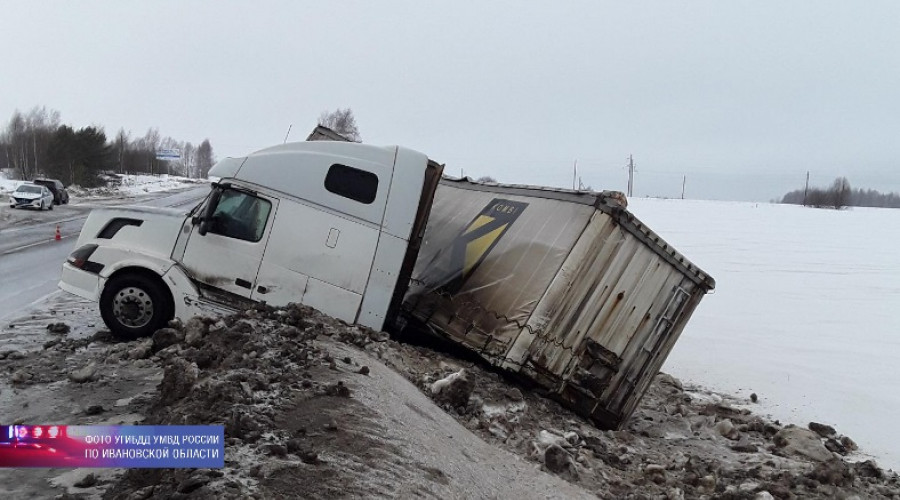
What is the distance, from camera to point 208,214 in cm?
748

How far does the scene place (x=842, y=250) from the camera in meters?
30.6

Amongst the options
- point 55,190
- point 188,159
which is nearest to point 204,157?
point 188,159

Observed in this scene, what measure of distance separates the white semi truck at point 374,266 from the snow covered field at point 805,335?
3176mm

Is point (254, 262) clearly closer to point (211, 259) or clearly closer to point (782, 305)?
point (211, 259)

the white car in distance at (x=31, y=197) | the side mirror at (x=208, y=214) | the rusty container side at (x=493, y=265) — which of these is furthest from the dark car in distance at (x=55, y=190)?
the rusty container side at (x=493, y=265)

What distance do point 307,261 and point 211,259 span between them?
107 centimetres

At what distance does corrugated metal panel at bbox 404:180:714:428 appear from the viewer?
719 centimetres

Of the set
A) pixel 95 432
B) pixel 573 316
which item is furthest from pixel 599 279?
pixel 95 432

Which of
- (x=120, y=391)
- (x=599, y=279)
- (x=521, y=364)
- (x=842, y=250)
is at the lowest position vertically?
(x=120, y=391)

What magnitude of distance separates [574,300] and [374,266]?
2.24 metres

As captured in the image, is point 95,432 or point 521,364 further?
point 521,364

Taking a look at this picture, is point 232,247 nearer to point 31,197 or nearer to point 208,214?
point 208,214

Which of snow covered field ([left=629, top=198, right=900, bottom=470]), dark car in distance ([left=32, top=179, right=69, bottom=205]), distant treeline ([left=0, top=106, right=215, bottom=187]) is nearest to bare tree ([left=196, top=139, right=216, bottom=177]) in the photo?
distant treeline ([left=0, top=106, right=215, bottom=187])

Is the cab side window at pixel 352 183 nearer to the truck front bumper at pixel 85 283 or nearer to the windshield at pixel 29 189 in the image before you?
the truck front bumper at pixel 85 283
